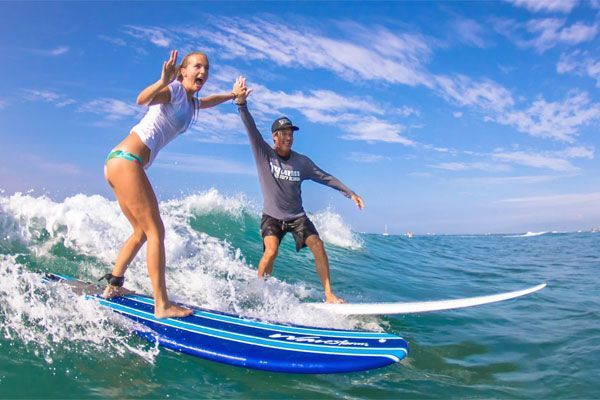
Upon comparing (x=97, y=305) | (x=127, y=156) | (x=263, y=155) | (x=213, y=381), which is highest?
(x=263, y=155)

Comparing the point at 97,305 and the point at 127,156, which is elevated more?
the point at 127,156

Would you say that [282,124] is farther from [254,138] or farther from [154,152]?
[154,152]

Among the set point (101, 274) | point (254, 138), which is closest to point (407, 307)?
point (254, 138)

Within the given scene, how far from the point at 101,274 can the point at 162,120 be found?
3.24 meters

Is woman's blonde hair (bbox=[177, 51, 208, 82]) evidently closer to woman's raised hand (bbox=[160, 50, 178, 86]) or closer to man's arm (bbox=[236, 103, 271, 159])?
woman's raised hand (bbox=[160, 50, 178, 86])

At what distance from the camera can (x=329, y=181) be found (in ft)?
18.9

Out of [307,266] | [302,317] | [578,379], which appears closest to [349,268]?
[307,266]

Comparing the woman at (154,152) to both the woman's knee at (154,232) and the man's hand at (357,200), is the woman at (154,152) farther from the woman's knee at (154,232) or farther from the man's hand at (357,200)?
the man's hand at (357,200)

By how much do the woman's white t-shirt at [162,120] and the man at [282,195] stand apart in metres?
1.41

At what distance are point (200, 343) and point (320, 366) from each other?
1039 mm

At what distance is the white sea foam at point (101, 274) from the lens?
3.75m

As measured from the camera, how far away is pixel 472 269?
12.2 m

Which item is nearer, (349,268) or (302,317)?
(302,317)

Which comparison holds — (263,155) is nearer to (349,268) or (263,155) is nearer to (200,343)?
(200,343)
